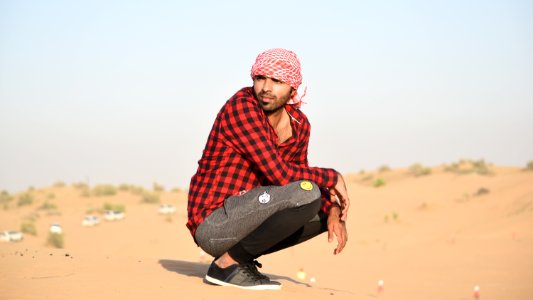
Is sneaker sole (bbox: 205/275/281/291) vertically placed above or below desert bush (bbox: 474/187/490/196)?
above

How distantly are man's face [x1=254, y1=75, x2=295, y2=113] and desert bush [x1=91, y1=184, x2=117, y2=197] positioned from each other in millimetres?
23218

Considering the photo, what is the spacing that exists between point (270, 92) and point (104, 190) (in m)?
23.6

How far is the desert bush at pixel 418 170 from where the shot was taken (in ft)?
92.4

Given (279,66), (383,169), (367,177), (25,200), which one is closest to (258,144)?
(279,66)

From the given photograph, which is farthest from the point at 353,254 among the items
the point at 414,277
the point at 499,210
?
the point at 499,210

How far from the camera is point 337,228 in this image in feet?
16.3

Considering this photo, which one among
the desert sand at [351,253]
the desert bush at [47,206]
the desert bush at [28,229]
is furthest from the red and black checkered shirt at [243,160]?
the desert bush at [47,206]

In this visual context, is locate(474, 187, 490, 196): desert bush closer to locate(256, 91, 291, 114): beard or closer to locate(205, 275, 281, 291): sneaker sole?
locate(205, 275, 281, 291): sneaker sole

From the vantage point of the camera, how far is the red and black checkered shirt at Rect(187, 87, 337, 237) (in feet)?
15.4

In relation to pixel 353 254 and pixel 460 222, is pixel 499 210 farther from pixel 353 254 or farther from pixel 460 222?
pixel 353 254

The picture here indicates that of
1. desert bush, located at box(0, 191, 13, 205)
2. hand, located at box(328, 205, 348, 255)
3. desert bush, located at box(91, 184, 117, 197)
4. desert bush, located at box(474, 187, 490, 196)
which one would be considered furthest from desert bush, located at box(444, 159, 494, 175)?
hand, located at box(328, 205, 348, 255)

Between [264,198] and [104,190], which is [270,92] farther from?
[104,190]

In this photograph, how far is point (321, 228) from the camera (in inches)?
210

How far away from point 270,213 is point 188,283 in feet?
2.81
